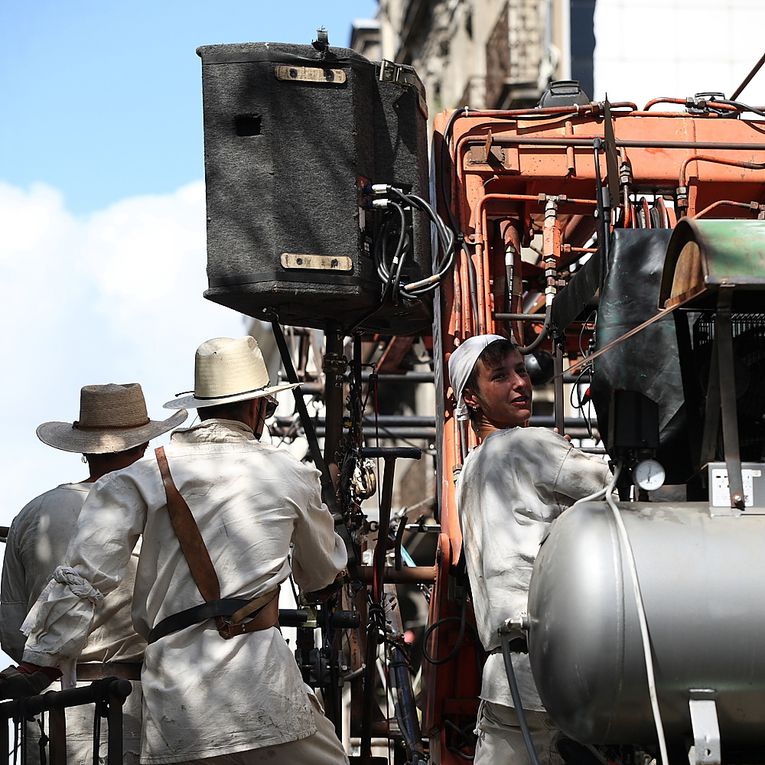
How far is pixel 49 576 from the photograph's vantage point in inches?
201

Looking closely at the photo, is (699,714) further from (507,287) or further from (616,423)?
(507,287)

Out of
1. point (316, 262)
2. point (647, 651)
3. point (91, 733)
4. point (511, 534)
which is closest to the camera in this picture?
point (647, 651)

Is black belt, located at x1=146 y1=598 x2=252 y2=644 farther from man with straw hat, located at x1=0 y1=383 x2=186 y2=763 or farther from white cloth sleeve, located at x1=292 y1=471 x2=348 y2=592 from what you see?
man with straw hat, located at x1=0 y1=383 x2=186 y2=763

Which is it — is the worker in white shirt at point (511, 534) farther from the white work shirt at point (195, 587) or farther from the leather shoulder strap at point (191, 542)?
the leather shoulder strap at point (191, 542)

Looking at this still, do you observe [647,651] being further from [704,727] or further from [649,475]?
[649,475]

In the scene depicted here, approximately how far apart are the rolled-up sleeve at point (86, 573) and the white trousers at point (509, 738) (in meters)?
1.33

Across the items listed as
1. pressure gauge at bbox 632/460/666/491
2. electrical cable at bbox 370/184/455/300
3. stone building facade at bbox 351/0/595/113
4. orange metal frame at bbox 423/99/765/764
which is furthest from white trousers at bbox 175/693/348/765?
stone building facade at bbox 351/0/595/113

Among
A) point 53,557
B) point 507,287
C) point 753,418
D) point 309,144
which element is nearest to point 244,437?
point 53,557

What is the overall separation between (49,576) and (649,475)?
2319mm

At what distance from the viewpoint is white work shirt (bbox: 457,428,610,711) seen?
15.1 feet

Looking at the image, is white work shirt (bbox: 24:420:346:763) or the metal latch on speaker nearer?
white work shirt (bbox: 24:420:346:763)

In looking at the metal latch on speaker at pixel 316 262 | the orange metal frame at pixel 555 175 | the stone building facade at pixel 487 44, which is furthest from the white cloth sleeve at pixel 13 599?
the stone building facade at pixel 487 44

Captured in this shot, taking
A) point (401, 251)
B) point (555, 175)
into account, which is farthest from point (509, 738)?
point (555, 175)

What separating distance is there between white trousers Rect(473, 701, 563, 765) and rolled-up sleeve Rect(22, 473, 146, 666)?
1.33 meters
